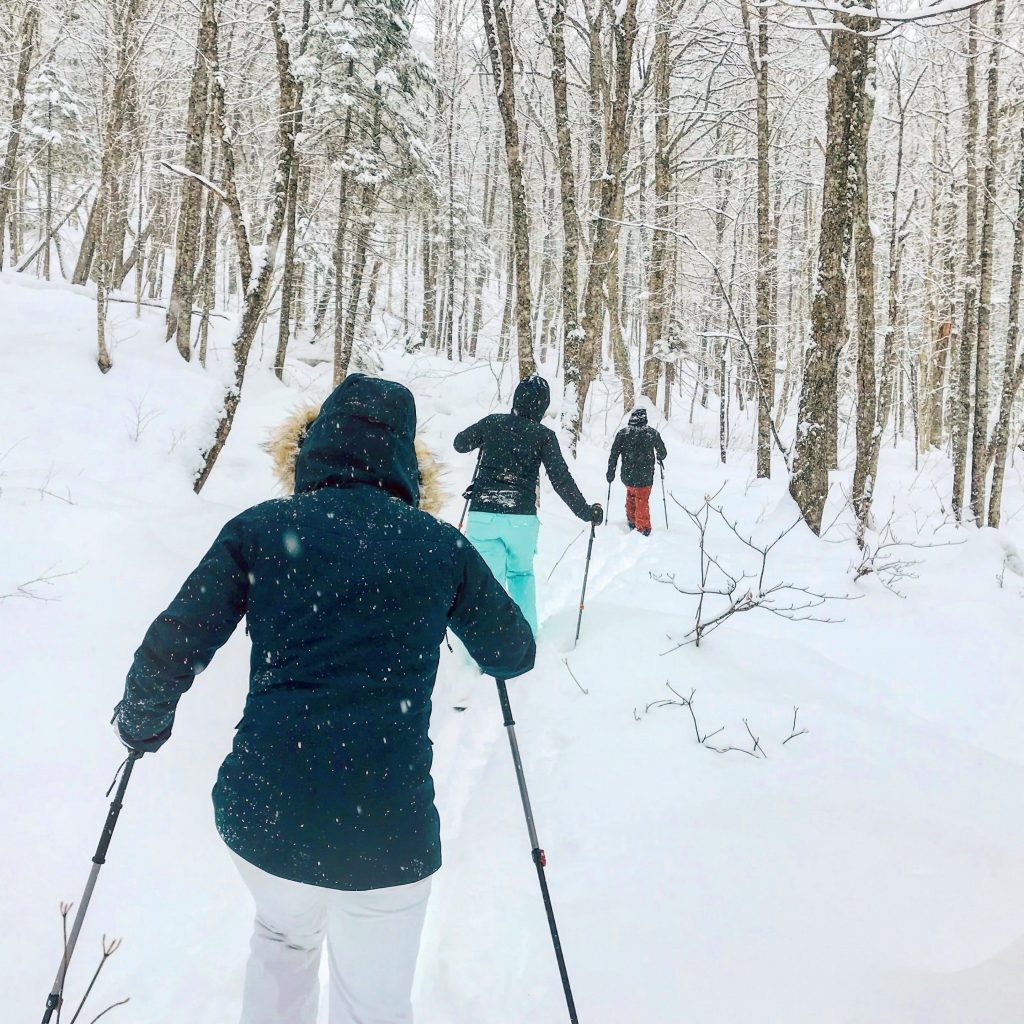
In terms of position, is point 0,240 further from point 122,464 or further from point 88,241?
point 122,464

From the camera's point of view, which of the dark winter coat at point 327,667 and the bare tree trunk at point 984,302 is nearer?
the dark winter coat at point 327,667

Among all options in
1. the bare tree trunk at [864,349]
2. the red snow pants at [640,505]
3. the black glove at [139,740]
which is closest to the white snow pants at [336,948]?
the black glove at [139,740]

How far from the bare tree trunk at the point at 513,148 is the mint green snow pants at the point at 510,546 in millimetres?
5329

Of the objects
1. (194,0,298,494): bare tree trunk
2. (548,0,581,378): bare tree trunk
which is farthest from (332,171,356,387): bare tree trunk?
(194,0,298,494): bare tree trunk

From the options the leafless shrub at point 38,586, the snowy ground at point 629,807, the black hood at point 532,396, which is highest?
the black hood at point 532,396

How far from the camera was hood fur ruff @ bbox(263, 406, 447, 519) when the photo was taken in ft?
10.4

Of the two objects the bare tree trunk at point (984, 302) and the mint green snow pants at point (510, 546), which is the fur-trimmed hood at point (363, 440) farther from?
the bare tree trunk at point (984, 302)

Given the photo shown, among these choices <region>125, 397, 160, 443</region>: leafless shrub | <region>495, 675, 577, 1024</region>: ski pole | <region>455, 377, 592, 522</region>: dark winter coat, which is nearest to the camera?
<region>495, 675, 577, 1024</region>: ski pole

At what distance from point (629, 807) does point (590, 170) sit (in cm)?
2118

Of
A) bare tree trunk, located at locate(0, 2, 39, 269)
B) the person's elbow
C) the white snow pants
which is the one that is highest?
bare tree trunk, located at locate(0, 2, 39, 269)

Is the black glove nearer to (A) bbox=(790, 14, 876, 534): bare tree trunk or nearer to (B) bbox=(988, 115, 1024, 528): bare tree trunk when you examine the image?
(A) bbox=(790, 14, 876, 534): bare tree trunk

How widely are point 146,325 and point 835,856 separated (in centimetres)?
1573

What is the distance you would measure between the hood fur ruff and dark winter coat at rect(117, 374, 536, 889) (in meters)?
1.23

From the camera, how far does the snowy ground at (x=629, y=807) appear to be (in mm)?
2551
